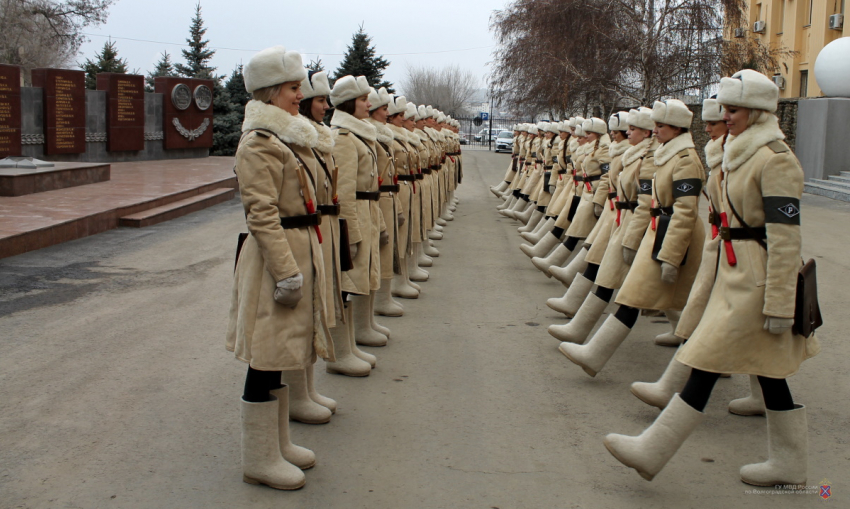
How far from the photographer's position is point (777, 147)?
3.95 meters

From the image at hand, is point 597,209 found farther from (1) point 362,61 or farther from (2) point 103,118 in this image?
(1) point 362,61

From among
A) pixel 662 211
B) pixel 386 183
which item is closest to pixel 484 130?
pixel 386 183

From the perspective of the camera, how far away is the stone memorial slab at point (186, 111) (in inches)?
1081

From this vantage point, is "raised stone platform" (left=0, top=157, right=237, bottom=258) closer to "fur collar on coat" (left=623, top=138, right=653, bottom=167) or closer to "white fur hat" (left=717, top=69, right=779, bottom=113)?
"fur collar on coat" (left=623, top=138, right=653, bottom=167)

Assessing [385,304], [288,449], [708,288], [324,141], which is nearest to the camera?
[288,449]

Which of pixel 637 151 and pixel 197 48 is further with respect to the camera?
pixel 197 48

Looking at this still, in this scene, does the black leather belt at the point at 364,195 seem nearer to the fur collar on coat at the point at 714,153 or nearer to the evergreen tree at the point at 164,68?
the fur collar on coat at the point at 714,153

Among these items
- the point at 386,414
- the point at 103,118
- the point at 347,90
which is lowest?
the point at 386,414

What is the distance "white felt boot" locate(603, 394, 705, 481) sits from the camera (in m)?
3.88

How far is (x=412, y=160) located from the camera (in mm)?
8594

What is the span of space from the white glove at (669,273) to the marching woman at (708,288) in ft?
1.72

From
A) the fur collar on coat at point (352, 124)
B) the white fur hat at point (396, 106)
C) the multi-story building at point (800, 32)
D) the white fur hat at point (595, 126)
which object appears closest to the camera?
the fur collar on coat at point (352, 124)

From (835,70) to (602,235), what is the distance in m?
19.4

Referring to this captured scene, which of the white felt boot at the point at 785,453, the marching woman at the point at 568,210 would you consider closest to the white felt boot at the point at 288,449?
the white felt boot at the point at 785,453
